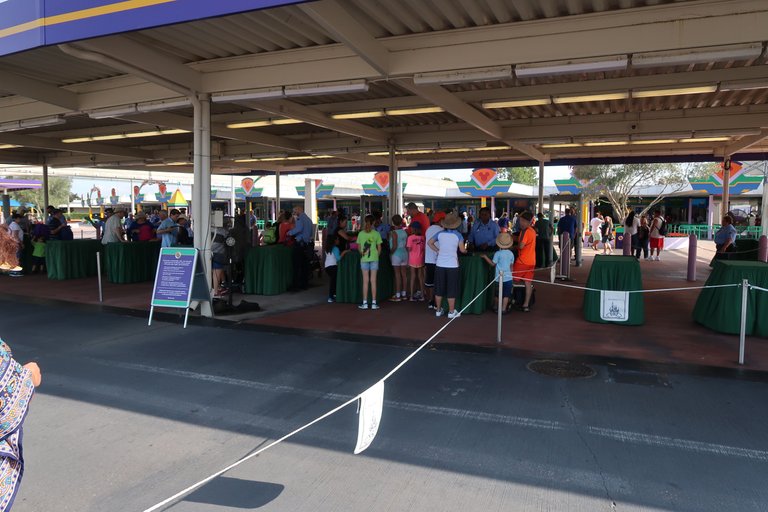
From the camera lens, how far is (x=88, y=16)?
237 inches

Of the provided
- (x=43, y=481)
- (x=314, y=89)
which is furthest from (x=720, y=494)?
(x=314, y=89)

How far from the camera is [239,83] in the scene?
29.2ft

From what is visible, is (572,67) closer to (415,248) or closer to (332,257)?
(415,248)

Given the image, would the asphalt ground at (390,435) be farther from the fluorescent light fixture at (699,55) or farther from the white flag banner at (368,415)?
Result: the fluorescent light fixture at (699,55)

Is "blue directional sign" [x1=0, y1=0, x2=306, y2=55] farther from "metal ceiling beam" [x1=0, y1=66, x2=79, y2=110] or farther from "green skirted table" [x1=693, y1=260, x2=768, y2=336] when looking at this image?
"green skirted table" [x1=693, y1=260, x2=768, y2=336]

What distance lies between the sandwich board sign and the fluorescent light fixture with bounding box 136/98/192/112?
263cm

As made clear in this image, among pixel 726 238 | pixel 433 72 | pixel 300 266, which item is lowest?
pixel 300 266

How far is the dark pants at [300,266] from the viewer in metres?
12.2

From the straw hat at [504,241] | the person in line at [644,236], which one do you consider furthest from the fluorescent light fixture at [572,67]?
the person in line at [644,236]

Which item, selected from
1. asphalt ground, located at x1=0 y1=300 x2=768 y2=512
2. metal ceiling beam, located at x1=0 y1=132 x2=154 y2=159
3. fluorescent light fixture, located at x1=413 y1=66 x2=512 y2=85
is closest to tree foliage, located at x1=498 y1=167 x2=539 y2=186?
metal ceiling beam, located at x1=0 y1=132 x2=154 y2=159

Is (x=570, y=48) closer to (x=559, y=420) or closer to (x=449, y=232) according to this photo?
(x=449, y=232)

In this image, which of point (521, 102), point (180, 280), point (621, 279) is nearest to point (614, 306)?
point (621, 279)

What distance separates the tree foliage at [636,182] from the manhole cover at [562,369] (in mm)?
31670

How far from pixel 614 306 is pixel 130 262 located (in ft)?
36.4
